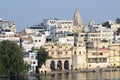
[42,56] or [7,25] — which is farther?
[7,25]

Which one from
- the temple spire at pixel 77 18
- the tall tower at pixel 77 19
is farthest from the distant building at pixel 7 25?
the temple spire at pixel 77 18

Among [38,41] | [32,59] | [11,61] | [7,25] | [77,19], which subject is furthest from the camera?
[77,19]

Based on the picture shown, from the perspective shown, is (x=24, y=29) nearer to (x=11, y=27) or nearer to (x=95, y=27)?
(x=11, y=27)

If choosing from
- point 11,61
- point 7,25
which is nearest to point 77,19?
point 7,25

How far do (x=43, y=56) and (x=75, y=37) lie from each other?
11.3m

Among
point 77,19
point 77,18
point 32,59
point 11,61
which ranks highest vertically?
point 77,18

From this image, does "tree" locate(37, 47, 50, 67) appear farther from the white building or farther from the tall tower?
the tall tower

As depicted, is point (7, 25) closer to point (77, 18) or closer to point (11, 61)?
point (77, 18)

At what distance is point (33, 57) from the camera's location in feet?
157

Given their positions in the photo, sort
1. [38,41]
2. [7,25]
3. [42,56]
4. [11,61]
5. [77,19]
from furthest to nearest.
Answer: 1. [77,19]
2. [7,25]
3. [38,41]
4. [42,56]
5. [11,61]

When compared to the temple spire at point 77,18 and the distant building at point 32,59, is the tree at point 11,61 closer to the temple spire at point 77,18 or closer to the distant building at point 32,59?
the distant building at point 32,59

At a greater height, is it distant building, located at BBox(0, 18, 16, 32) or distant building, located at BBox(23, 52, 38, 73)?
distant building, located at BBox(0, 18, 16, 32)

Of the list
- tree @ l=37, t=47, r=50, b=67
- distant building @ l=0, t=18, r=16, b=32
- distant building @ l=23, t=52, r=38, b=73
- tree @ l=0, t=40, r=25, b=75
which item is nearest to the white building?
tree @ l=37, t=47, r=50, b=67

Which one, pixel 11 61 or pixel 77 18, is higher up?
pixel 77 18
